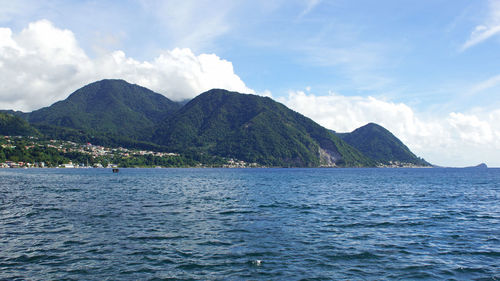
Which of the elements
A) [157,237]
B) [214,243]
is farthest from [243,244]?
[157,237]

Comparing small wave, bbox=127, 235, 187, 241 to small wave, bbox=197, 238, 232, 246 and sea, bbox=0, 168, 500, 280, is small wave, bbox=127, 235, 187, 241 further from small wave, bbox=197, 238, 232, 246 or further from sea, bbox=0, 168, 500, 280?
small wave, bbox=197, 238, 232, 246

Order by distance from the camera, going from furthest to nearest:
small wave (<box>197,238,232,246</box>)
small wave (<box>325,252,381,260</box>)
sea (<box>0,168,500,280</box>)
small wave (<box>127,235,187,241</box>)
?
small wave (<box>127,235,187,241</box>) → small wave (<box>197,238,232,246</box>) → small wave (<box>325,252,381,260</box>) → sea (<box>0,168,500,280</box>)

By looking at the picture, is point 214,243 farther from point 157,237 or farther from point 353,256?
point 353,256

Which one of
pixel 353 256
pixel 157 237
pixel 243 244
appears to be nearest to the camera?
pixel 353 256

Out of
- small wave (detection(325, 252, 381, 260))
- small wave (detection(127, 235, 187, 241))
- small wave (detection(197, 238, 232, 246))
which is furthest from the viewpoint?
small wave (detection(127, 235, 187, 241))

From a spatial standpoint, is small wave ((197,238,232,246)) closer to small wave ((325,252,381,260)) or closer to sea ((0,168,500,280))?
sea ((0,168,500,280))

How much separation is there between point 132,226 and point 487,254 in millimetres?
29464

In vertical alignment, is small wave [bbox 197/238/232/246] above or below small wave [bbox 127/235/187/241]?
below

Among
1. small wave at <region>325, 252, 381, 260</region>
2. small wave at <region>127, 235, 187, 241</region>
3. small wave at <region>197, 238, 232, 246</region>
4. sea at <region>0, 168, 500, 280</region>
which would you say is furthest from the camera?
small wave at <region>127, 235, 187, 241</region>

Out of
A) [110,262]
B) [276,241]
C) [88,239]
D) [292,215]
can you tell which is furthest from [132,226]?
[292,215]

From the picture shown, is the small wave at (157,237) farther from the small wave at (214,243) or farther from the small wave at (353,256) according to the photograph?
the small wave at (353,256)

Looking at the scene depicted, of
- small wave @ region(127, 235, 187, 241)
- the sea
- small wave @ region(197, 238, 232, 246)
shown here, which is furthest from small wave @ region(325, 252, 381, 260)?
small wave @ region(127, 235, 187, 241)

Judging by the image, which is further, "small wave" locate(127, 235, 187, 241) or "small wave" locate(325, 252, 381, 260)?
"small wave" locate(127, 235, 187, 241)

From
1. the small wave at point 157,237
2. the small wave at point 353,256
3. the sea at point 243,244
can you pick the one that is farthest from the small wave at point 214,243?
the small wave at point 353,256
